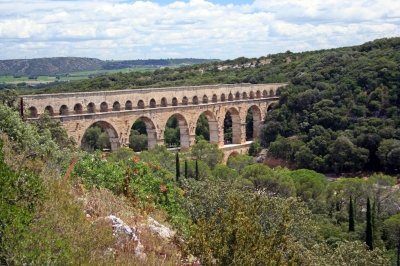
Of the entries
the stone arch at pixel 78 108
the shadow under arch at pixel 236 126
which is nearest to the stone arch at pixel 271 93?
the shadow under arch at pixel 236 126

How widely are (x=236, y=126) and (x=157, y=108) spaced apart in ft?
36.1

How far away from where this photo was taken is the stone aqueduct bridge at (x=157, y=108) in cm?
3192

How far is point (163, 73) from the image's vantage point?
247 feet

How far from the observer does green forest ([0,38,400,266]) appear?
874 cm

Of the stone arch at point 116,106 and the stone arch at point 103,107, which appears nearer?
the stone arch at point 103,107

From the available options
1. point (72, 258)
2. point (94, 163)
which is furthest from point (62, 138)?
point (72, 258)

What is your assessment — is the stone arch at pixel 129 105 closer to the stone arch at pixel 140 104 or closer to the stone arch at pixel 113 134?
the stone arch at pixel 140 104

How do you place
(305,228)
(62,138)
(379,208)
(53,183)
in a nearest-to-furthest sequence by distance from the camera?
1. (53,183)
2. (305,228)
3. (62,138)
4. (379,208)

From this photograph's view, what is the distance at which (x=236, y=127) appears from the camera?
4684 centimetres

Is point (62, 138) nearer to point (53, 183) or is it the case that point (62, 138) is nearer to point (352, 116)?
point (53, 183)

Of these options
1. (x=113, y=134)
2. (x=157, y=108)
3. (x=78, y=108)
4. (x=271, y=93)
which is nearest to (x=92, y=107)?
(x=78, y=108)

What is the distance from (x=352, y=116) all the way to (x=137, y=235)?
120ft

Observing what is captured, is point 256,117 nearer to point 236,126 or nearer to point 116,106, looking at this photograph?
point 236,126

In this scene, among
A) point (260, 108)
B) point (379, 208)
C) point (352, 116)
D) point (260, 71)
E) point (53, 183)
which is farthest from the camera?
point (260, 71)
